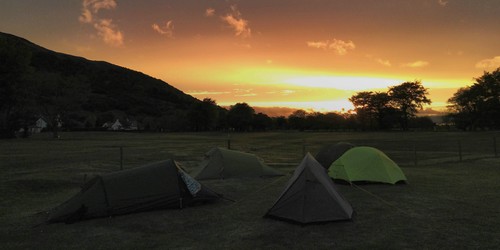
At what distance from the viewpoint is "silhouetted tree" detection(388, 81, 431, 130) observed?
115 m

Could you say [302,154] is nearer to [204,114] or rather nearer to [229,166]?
[229,166]

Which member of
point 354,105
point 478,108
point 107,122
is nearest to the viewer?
point 478,108

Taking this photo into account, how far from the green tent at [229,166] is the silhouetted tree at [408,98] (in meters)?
107

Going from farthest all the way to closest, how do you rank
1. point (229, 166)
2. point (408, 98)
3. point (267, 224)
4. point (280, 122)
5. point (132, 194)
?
point (280, 122) < point (408, 98) < point (229, 166) < point (132, 194) < point (267, 224)

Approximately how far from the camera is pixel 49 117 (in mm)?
70625

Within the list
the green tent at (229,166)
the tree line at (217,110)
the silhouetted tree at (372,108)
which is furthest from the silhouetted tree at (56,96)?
the silhouetted tree at (372,108)

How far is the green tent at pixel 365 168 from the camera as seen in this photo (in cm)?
1656

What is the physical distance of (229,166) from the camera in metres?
19.2

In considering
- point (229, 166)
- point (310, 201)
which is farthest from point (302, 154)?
point (310, 201)

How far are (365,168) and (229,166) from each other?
22.7ft

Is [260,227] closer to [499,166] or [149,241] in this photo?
[149,241]

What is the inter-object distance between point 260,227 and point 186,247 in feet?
7.85

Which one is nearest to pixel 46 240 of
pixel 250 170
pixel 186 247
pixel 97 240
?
pixel 97 240

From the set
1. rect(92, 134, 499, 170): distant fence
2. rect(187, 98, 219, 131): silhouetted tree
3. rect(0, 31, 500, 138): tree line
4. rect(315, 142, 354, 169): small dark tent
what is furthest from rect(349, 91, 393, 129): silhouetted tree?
rect(315, 142, 354, 169): small dark tent
